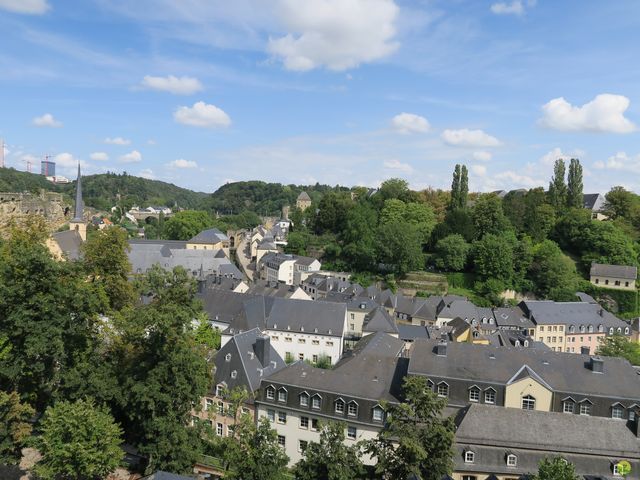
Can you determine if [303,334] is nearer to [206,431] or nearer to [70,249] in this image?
[206,431]

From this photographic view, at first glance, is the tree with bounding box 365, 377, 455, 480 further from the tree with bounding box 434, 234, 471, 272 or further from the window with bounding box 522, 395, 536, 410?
the tree with bounding box 434, 234, 471, 272

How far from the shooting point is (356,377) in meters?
26.4

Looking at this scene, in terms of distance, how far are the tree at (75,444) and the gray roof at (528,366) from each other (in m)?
15.2

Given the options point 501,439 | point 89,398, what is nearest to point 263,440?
point 89,398

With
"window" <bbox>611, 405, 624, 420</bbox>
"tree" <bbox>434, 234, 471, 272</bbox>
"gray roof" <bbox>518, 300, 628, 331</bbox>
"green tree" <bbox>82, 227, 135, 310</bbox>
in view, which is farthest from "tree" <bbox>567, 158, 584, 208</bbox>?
"green tree" <bbox>82, 227, 135, 310</bbox>

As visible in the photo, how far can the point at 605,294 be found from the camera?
60531mm

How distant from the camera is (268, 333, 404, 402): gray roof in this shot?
25.4 metres

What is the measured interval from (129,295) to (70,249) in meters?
28.7

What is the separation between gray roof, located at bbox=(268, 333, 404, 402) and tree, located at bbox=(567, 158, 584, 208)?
57458mm

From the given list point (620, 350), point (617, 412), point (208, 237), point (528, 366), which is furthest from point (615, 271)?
point (208, 237)

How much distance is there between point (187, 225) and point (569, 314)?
223ft

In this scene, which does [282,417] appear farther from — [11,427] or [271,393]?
[11,427]

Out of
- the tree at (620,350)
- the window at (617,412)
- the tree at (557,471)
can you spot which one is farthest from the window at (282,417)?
the tree at (620,350)

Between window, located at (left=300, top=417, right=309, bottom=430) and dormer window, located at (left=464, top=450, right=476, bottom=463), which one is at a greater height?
dormer window, located at (left=464, top=450, right=476, bottom=463)
